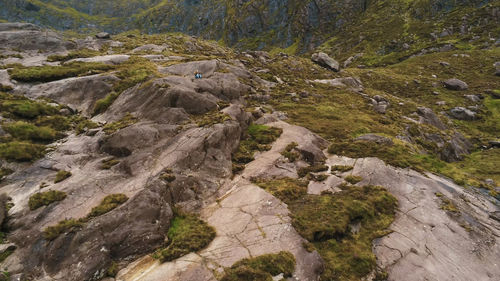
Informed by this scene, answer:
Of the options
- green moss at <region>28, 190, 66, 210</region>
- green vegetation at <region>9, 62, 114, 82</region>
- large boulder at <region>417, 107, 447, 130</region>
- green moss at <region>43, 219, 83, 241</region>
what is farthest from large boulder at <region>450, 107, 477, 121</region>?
green moss at <region>28, 190, 66, 210</region>

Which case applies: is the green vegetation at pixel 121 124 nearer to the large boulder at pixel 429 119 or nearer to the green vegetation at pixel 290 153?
the green vegetation at pixel 290 153

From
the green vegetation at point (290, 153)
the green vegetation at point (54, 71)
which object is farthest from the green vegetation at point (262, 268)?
the green vegetation at point (54, 71)

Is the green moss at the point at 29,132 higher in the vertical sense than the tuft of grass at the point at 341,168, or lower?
higher

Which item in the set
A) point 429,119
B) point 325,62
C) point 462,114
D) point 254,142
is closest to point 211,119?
point 254,142

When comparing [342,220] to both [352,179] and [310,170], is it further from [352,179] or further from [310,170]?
[310,170]

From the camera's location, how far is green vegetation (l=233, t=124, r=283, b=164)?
22.2 metres

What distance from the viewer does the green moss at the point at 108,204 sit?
1409cm

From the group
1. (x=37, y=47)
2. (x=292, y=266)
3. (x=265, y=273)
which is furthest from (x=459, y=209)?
(x=37, y=47)

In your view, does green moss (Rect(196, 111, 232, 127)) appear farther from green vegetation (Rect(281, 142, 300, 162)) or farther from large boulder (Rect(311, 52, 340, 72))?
large boulder (Rect(311, 52, 340, 72))

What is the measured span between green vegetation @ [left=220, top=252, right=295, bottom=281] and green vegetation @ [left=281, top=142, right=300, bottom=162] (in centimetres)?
1037

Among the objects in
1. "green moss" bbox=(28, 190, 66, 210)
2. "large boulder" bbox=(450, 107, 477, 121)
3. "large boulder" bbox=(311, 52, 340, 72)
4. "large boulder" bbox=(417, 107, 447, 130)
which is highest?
"green moss" bbox=(28, 190, 66, 210)

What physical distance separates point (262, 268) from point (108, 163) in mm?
13598

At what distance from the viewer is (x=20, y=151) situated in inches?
704

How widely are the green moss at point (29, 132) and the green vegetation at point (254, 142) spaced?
15.7 metres
